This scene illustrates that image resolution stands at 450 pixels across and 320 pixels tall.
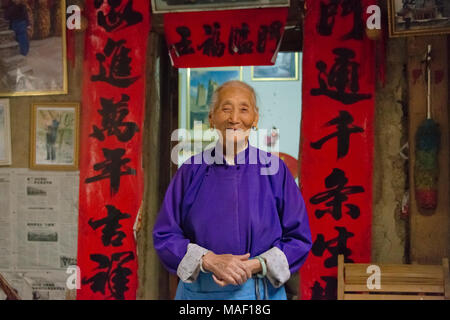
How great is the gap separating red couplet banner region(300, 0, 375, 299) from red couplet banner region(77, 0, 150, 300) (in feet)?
3.87

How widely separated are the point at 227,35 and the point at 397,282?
1.94 m

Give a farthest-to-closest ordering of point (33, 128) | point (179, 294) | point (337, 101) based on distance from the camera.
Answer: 1. point (33, 128)
2. point (337, 101)
3. point (179, 294)

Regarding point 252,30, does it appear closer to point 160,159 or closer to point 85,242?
point 160,159

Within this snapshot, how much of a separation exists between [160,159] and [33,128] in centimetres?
99

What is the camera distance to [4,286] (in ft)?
9.96

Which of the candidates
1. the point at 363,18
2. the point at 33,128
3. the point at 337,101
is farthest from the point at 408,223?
the point at 33,128

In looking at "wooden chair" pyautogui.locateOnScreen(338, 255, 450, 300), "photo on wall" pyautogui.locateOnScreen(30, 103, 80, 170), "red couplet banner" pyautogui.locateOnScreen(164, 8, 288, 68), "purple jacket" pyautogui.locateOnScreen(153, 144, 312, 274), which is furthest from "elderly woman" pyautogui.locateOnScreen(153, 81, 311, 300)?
"photo on wall" pyautogui.locateOnScreen(30, 103, 80, 170)

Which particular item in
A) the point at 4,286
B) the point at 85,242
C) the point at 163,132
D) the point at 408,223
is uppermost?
the point at 163,132

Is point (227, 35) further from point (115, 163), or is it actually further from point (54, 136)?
point (54, 136)

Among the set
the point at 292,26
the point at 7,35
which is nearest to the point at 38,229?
the point at 7,35

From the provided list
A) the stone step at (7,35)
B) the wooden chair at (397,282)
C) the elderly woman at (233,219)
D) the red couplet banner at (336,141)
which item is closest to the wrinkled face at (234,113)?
the elderly woman at (233,219)

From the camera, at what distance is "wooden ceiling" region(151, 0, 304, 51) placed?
2.85 metres

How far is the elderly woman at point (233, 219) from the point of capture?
1.44 m

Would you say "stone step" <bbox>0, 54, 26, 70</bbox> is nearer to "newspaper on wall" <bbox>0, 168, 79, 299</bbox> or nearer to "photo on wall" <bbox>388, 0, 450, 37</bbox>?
"newspaper on wall" <bbox>0, 168, 79, 299</bbox>
